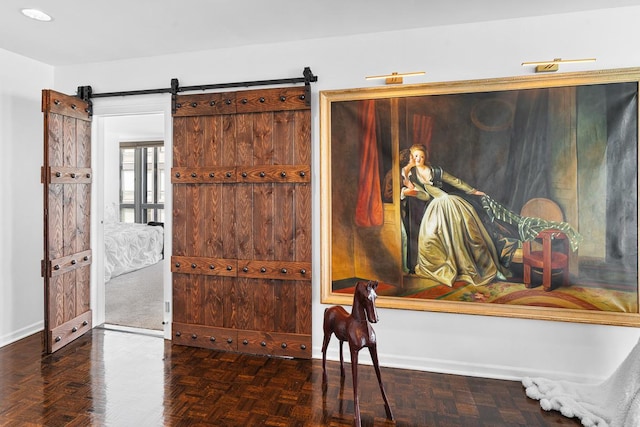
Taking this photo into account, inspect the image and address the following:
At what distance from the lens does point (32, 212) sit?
11.9 ft

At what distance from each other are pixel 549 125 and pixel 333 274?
1.94 meters

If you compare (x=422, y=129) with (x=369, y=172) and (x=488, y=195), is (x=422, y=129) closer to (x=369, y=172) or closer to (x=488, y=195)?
(x=369, y=172)

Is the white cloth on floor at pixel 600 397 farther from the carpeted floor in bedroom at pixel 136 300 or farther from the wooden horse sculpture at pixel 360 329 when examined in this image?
the carpeted floor in bedroom at pixel 136 300

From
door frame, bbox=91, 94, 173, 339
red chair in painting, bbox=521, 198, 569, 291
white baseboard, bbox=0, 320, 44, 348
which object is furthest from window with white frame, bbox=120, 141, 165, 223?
red chair in painting, bbox=521, 198, 569, 291

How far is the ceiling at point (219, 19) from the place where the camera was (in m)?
2.54

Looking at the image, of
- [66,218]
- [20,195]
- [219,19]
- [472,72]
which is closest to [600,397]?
[472,72]

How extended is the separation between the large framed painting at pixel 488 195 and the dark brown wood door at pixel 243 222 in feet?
0.84

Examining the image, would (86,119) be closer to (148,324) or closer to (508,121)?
(148,324)

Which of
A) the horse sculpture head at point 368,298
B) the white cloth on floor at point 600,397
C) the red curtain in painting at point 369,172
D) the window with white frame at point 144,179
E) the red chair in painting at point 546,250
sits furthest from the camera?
the window with white frame at point 144,179

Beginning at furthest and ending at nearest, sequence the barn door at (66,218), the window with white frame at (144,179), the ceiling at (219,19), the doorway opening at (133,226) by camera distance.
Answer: the window with white frame at (144,179) < the doorway opening at (133,226) < the barn door at (66,218) < the ceiling at (219,19)

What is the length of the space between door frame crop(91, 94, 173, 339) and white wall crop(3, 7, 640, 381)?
2.38ft

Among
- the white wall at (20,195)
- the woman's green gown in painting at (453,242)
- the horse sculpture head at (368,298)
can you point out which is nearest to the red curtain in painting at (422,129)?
the woman's green gown in painting at (453,242)

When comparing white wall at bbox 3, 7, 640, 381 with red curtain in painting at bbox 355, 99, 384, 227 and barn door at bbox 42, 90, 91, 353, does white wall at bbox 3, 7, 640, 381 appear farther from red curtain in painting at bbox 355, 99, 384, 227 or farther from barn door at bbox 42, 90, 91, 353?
barn door at bbox 42, 90, 91, 353

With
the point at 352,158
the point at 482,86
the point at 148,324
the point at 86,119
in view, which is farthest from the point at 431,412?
the point at 86,119
